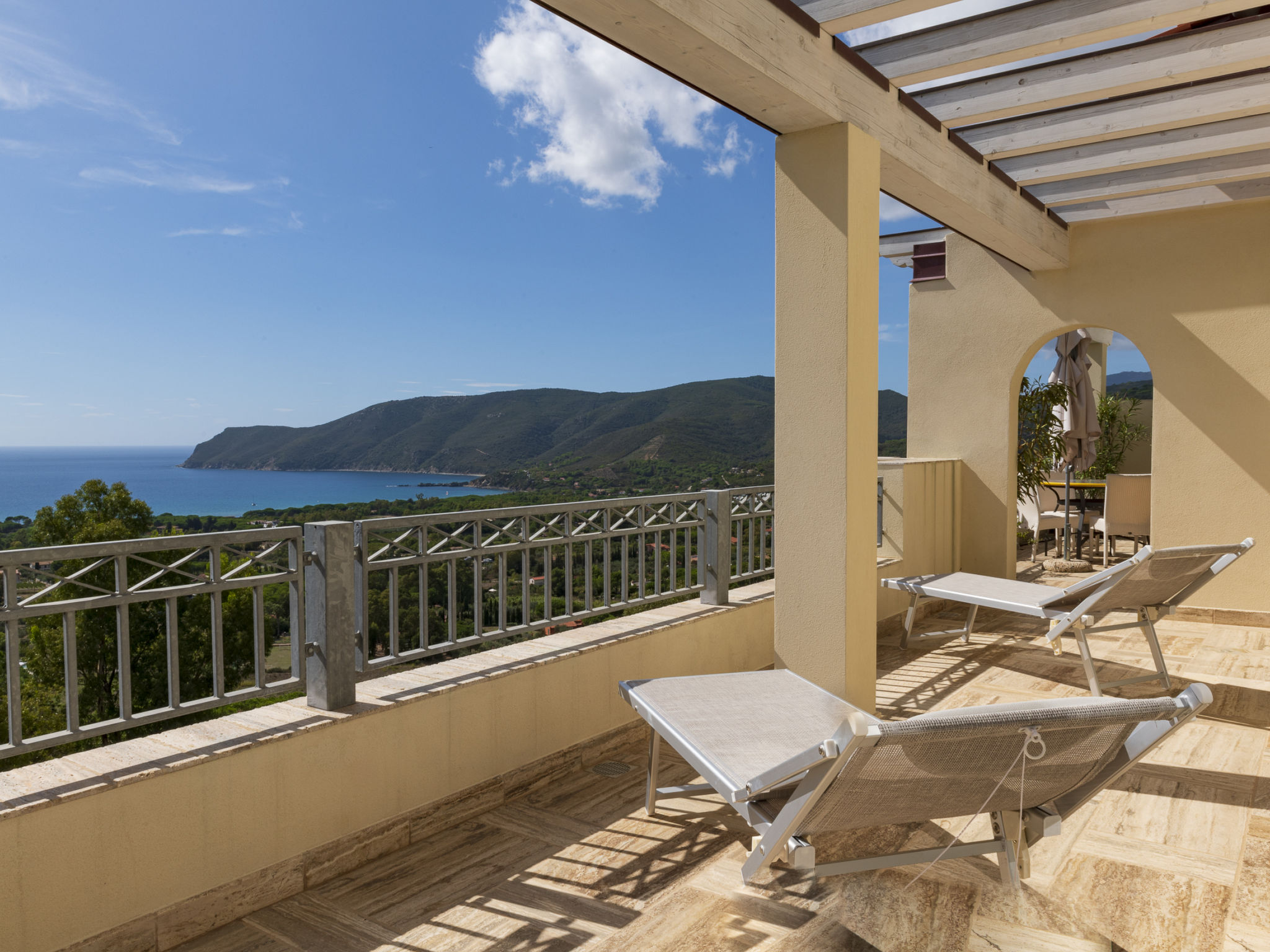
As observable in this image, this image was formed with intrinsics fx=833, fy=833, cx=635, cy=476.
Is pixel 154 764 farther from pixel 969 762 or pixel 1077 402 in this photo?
pixel 1077 402

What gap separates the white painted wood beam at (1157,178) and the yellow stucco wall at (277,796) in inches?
170

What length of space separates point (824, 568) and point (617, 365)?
165ft

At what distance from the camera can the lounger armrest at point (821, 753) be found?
153cm

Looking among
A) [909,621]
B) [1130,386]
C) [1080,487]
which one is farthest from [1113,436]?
[909,621]

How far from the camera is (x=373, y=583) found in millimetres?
2938

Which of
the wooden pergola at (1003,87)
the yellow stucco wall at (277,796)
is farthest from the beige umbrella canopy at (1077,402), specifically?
the yellow stucco wall at (277,796)

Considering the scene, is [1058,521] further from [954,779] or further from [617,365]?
[617,365]

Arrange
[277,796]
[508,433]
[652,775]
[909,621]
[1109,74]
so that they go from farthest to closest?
[508,433] < [909,621] < [1109,74] < [652,775] < [277,796]

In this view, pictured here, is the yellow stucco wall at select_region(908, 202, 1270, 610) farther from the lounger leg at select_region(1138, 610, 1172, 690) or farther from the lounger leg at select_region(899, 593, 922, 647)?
→ the lounger leg at select_region(1138, 610, 1172, 690)

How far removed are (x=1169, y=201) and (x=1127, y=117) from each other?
1876 millimetres

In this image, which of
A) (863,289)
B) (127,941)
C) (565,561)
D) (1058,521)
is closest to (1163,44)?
→ (863,289)

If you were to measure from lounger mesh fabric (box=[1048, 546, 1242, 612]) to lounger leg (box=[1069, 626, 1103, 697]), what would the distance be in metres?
0.16

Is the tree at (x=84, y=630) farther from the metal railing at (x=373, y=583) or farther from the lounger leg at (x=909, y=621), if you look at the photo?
the lounger leg at (x=909, y=621)

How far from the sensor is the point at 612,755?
3494 mm
